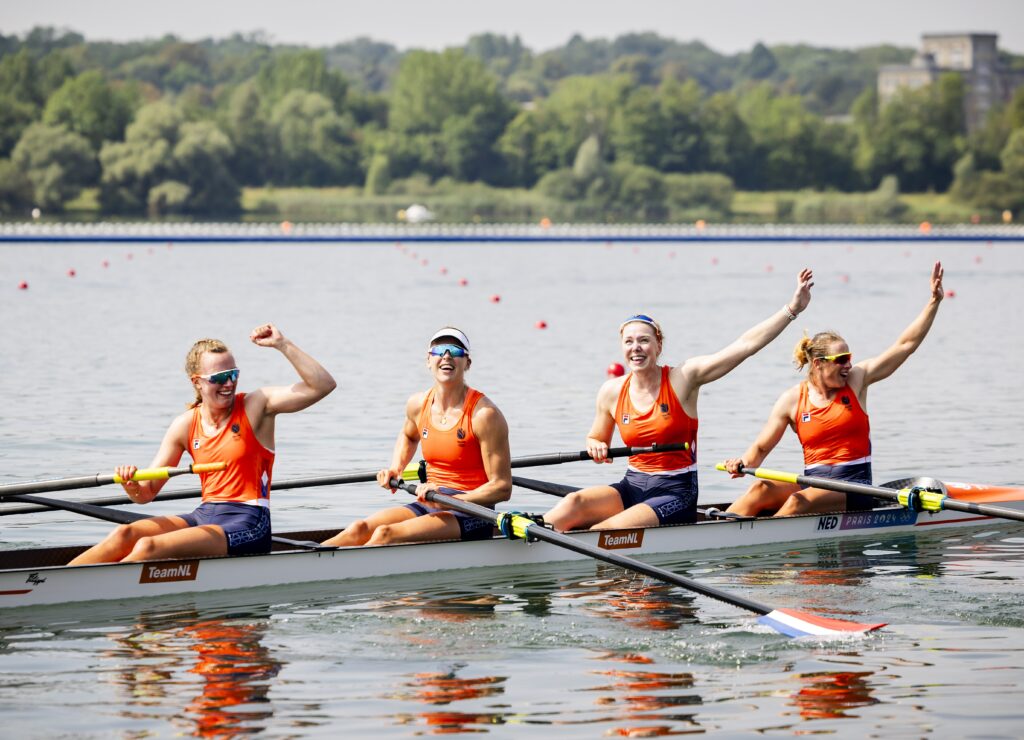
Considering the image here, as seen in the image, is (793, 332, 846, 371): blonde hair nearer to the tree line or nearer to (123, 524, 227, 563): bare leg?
(123, 524, 227, 563): bare leg

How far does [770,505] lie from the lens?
14.0 m

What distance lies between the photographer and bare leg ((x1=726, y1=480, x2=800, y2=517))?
1395 cm

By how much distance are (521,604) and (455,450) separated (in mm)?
1181

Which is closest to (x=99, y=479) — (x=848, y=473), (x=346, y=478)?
(x=346, y=478)

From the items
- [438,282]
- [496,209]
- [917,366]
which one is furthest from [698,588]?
[496,209]

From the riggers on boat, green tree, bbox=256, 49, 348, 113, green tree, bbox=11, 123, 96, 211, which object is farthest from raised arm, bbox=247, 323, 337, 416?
green tree, bbox=256, 49, 348, 113

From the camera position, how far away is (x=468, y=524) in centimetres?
1216

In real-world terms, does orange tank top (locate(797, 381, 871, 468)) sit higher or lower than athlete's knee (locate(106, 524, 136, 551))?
higher

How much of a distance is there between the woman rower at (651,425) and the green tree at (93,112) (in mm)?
127189

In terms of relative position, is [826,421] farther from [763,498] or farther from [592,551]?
[592,551]

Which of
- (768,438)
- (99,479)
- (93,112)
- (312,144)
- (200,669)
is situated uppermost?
(93,112)

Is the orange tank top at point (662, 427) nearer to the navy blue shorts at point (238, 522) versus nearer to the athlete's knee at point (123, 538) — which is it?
the navy blue shorts at point (238, 522)

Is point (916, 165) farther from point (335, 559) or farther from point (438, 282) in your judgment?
point (335, 559)

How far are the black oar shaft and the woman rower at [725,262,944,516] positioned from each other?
97.6 inches
